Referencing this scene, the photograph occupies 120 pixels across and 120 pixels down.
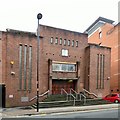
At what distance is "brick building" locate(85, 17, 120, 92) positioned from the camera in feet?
162

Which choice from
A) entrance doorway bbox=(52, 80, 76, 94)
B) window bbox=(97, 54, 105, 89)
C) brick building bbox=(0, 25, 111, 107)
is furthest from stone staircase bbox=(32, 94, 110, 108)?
window bbox=(97, 54, 105, 89)

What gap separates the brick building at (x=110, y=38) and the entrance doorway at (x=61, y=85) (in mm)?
12822

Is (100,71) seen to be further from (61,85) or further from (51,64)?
(51,64)

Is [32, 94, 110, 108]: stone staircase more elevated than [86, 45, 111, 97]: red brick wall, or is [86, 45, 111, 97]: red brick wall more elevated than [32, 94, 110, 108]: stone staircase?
[86, 45, 111, 97]: red brick wall

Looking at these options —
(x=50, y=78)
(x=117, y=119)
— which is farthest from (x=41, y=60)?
(x=117, y=119)

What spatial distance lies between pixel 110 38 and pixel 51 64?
2031 centimetres

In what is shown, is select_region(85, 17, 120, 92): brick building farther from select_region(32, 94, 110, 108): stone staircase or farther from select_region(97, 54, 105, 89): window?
select_region(32, 94, 110, 108): stone staircase

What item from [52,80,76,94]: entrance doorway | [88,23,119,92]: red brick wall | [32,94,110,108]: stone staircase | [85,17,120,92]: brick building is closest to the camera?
[32,94,110,108]: stone staircase

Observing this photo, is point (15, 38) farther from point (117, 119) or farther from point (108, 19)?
point (108, 19)

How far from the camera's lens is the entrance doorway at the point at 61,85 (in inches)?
1466

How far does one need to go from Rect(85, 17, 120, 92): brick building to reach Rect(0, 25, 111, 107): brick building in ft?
27.7

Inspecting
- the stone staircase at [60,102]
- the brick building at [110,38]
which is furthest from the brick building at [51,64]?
the brick building at [110,38]

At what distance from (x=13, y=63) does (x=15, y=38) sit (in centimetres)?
301

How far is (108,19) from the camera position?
2315 inches
